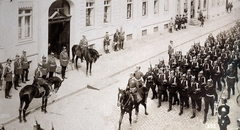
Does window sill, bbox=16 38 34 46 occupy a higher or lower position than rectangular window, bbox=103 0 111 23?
lower

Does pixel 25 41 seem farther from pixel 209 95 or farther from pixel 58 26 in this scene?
pixel 209 95

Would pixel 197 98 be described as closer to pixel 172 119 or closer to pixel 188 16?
pixel 172 119

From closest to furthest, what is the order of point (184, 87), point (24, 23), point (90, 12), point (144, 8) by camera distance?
1. point (24, 23)
2. point (184, 87)
3. point (90, 12)
4. point (144, 8)

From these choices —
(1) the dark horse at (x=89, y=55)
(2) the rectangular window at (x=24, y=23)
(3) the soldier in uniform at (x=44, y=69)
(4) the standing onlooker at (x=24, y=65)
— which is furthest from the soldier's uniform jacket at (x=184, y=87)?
(2) the rectangular window at (x=24, y=23)

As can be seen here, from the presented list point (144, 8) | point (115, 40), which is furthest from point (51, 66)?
point (144, 8)

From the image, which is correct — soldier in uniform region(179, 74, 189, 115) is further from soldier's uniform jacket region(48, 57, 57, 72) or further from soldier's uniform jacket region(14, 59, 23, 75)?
soldier's uniform jacket region(14, 59, 23, 75)


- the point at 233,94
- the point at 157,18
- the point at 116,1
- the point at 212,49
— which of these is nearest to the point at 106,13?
the point at 116,1

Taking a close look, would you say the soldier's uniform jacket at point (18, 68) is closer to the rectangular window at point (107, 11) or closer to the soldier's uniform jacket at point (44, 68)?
the soldier's uniform jacket at point (44, 68)

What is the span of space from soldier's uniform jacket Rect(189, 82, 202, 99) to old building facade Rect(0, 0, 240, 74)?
7.84ft

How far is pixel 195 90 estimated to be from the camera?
9.54 metres

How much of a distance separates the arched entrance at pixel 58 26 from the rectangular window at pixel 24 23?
87cm

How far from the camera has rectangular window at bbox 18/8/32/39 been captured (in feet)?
29.0

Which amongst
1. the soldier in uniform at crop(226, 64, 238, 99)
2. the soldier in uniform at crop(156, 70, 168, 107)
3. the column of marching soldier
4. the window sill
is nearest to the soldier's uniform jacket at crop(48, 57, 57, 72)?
the window sill

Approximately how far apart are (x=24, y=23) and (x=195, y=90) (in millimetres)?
5017
